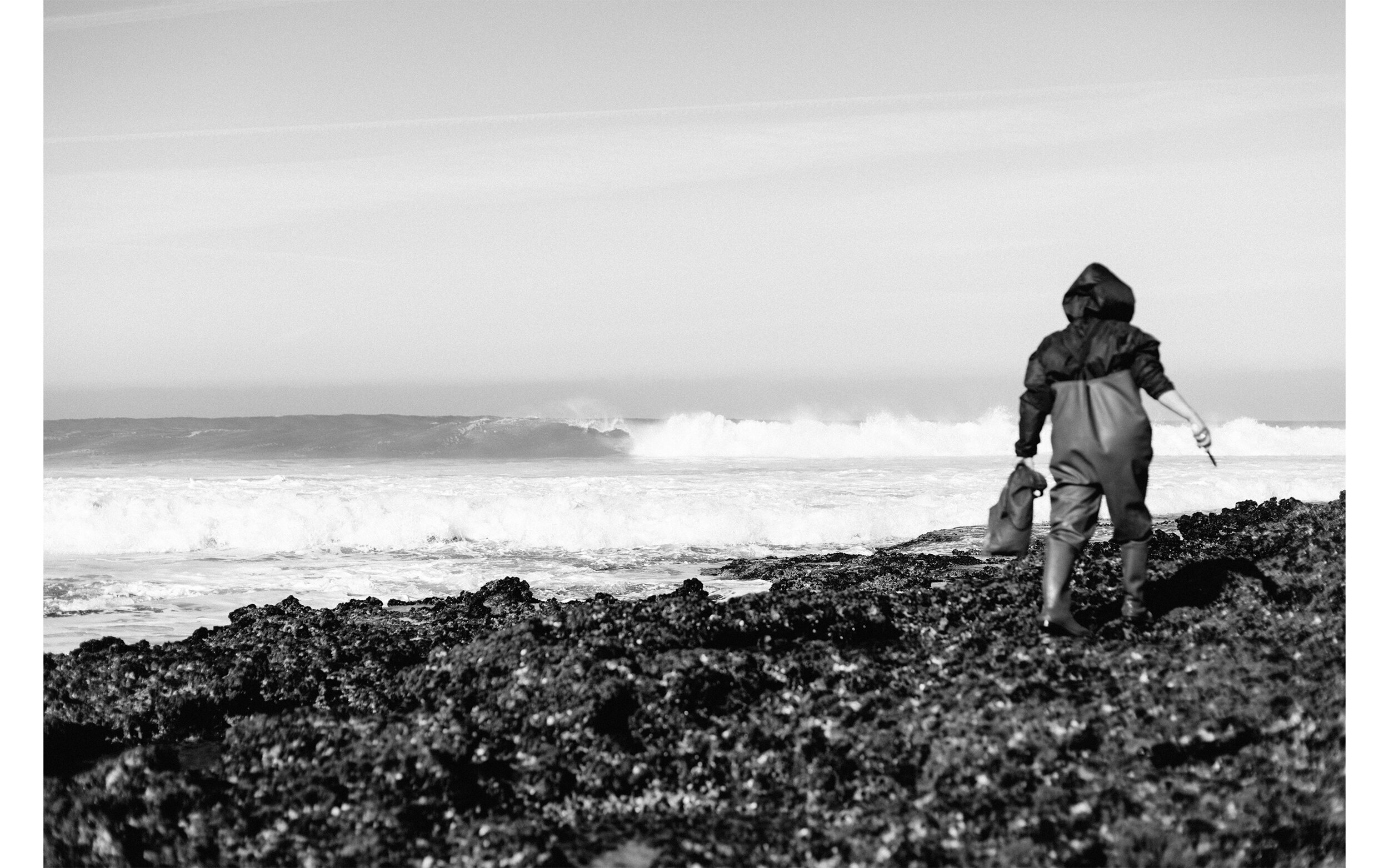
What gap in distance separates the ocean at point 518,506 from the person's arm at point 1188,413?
589cm

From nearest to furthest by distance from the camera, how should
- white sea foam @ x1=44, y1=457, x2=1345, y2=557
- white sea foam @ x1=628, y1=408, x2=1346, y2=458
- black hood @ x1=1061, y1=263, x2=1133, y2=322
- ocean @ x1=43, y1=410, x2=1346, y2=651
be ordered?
1. black hood @ x1=1061, y1=263, x2=1133, y2=322
2. ocean @ x1=43, y1=410, x2=1346, y2=651
3. white sea foam @ x1=44, y1=457, x2=1345, y2=557
4. white sea foam @ x1=628, y1=408, x2=1346, y2=458

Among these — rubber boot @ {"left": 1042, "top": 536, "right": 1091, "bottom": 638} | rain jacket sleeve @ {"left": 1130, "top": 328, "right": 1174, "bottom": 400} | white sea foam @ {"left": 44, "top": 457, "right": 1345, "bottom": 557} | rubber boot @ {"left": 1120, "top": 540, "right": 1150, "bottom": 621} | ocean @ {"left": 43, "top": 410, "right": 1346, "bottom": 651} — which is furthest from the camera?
white sea foam @ {"left": 44, "top": 457, "right": 1345, "bottom": 557}

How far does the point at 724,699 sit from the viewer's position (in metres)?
5.11

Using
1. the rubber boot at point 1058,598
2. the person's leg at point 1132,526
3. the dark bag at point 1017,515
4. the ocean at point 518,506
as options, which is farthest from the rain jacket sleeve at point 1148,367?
the ocean at point 518,506

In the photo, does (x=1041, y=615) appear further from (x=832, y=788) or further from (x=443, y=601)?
(x=443, y=601)

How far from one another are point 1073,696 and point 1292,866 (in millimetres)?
1145

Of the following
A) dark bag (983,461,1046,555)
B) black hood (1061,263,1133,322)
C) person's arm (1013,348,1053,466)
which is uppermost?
black hood (1061,263,1133,322)

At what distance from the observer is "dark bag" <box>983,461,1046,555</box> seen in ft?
18.0

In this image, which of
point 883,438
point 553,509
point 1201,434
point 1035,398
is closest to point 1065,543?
→ point 1035,398

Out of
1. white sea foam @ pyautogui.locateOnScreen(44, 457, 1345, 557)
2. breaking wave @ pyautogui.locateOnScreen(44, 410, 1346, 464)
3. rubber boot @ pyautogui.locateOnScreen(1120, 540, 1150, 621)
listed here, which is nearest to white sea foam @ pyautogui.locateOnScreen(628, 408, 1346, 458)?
breaking wave @ pyautogui.locateOnScreen(44, 410, 1346, 464)

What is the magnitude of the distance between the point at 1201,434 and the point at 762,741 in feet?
7.62

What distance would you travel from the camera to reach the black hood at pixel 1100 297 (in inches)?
205

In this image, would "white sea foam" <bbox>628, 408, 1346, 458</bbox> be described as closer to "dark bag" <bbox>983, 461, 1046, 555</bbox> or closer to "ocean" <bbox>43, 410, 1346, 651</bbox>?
"ocean" <bbox>43, 410, 1346, 651</bbox>

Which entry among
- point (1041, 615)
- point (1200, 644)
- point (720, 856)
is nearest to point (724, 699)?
point (720, 856)
